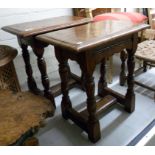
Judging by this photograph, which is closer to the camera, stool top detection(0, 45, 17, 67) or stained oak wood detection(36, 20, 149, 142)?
stained oak wood detection(36, 20, 149, 142)

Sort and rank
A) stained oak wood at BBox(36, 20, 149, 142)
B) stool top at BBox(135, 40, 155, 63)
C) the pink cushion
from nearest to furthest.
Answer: stained oak wood at BBox(36, 20, 149, 142), stool top at BBox(135, 40, 155, 63), the pink cushion

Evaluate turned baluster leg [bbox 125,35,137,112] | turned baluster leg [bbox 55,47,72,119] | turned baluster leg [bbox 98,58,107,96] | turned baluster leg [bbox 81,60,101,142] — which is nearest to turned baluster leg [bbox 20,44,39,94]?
turned baluster leg [bbox 55,47,72,119]

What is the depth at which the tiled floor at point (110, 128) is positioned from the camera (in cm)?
147

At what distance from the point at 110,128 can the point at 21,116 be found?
780 millimetres

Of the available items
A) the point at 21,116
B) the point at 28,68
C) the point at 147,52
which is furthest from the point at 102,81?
the point at 21,116

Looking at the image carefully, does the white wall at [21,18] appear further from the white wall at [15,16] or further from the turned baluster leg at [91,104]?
the turned baluster leg at [91,104]

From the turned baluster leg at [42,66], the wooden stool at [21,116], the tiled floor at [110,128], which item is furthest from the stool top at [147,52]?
the wooden stool at [21,116]

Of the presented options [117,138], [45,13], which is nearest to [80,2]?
[45,13]

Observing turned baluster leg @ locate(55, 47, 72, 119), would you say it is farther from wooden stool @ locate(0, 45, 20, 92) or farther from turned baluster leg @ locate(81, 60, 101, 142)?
wooden stool @ locate(0, 45, 20, 92)

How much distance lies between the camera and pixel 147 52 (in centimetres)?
176

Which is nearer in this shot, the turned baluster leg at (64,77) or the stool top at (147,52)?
the turned baluster leg at (64,77)

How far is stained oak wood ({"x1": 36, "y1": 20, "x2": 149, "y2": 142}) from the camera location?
3.51ft

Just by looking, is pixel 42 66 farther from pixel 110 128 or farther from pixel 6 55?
pixel 110 128

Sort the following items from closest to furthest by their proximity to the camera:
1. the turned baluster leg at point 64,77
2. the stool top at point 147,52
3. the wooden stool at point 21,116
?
the wooden stool at point 21,116 < the turned baluster leg at point 64,77 < the stool top at point 147,52
